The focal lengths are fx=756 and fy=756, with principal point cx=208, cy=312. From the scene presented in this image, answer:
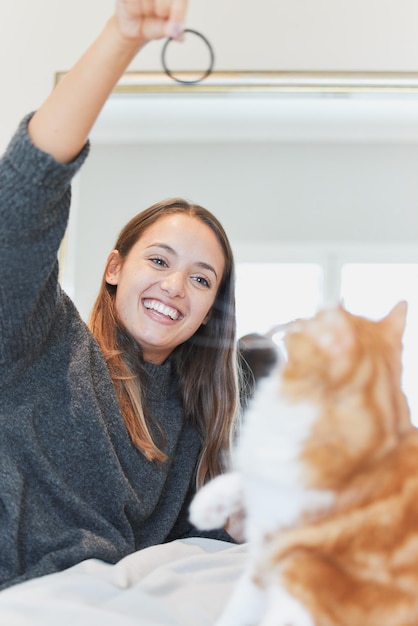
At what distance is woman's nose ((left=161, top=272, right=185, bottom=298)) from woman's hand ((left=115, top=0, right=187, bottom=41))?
350mm

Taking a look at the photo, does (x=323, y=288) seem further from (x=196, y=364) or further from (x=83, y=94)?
(x=83, y=94)

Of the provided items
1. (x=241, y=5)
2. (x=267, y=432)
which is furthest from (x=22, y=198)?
(x=241, y=5)

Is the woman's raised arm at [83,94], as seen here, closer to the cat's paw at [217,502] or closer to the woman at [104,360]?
the woman at [104,360]

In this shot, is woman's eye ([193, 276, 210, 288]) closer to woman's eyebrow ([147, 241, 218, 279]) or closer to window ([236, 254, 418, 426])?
woman's eyebrow ([147, 241, 218, 279])

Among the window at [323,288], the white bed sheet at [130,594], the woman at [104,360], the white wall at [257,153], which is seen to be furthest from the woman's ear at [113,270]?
the white bed sheet at [130,594]

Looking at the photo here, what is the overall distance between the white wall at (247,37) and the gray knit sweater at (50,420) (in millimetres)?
794

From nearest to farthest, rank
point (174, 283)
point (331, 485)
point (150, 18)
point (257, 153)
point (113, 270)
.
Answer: point (331, 485)
point (150, 18)
point (174, 283)
point (113, 270)
point (257, 153)

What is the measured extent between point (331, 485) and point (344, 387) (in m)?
0.06

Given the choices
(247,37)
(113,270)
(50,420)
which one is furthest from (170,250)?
(247,37)

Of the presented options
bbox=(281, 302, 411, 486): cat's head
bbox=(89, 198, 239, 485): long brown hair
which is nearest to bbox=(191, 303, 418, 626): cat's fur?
bbox=(281, 302, 411, 486): cat's head

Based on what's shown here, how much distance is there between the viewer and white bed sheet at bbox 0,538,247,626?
57cm

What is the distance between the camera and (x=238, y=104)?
1407mm

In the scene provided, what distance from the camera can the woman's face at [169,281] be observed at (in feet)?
3.09

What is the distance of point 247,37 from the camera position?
4.81 ft
